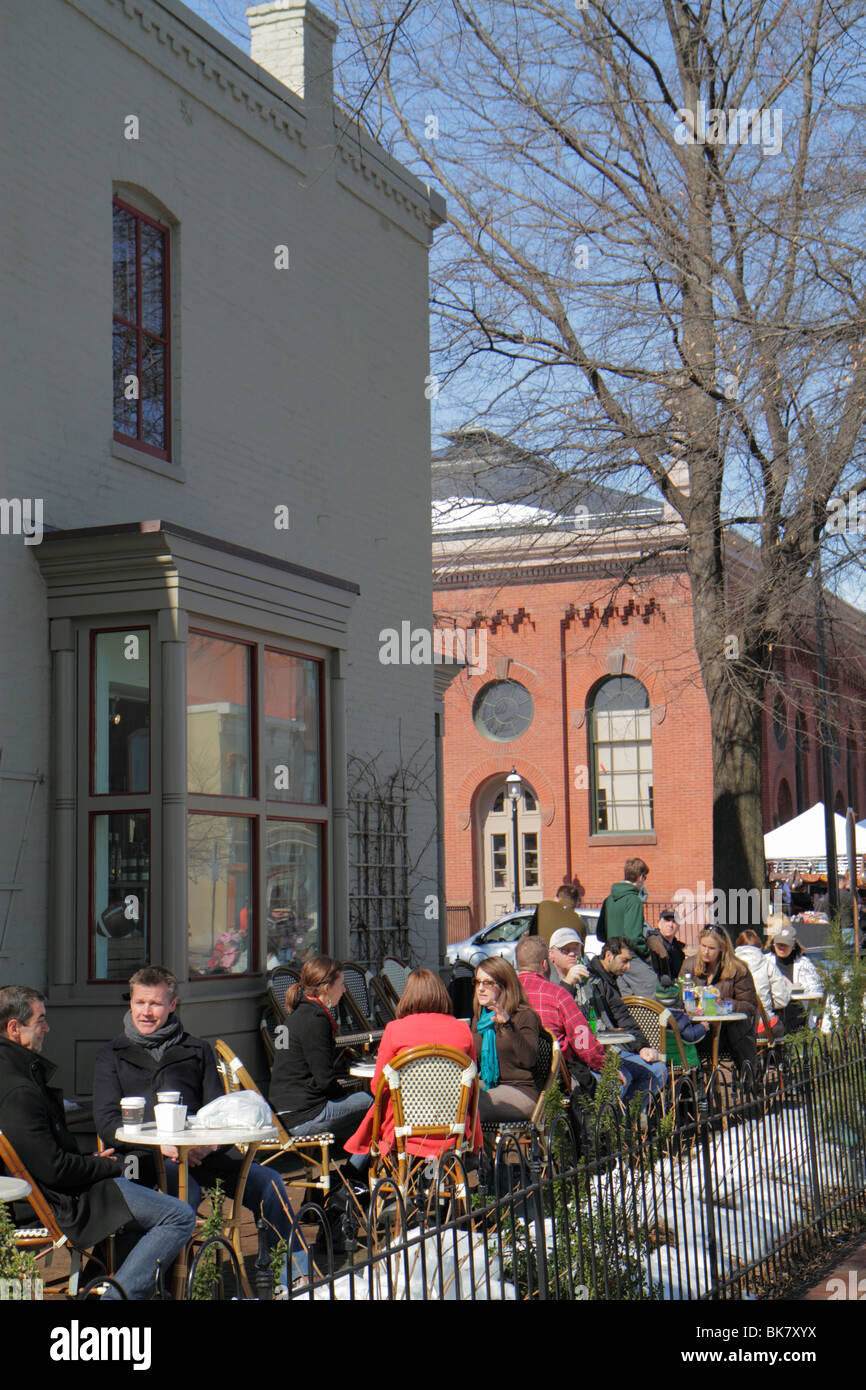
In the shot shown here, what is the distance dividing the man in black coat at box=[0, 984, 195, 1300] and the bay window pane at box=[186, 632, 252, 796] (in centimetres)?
461

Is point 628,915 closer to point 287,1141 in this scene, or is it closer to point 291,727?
point 291,727

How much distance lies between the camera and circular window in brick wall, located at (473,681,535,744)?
33.7 metres

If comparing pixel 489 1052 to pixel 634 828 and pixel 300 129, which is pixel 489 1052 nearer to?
pixel 300 129

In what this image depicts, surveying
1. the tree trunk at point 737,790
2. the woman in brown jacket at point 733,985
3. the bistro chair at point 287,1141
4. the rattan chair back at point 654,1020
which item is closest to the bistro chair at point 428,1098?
the bistro chair at point 287,1141

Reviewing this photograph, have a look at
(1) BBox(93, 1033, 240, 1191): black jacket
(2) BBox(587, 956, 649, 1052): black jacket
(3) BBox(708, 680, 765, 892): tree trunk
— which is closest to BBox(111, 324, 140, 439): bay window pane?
(2) BBox(587, 956, 649, 1052): black jacket

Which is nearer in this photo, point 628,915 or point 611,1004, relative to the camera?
point 611,1004

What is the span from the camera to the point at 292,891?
12.0 metres

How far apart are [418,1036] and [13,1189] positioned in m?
2.51

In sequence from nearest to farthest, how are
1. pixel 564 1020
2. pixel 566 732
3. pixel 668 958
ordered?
pixel 564 1020, pixel 668 958, pixel 566 732

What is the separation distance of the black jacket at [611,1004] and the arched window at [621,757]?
861 inches

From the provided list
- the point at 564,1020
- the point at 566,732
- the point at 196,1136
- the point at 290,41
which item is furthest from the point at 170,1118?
the point at 566,732

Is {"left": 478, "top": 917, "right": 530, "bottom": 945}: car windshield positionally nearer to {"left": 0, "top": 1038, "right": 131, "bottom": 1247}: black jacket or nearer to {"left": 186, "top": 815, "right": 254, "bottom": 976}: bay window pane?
{"left": 186, "top": 815, "right": 254, "bottom": 976}: bay window pane
